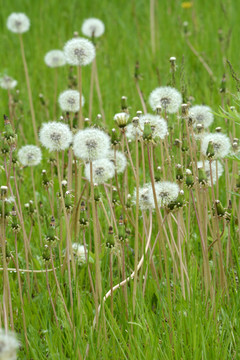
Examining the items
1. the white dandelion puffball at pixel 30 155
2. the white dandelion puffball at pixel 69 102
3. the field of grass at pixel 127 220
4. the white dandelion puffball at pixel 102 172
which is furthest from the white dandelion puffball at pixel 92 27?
the white dandelion puffball at pixel 102 172

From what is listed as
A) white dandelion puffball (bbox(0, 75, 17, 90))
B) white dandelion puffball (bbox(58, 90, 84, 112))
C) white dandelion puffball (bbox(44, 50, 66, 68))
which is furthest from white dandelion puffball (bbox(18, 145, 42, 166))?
white dandelion puffball (bbox(44, 50, 66, 68))

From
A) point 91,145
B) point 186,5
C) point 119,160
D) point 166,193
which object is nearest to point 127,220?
point 119,160

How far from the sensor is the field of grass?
1.87 m

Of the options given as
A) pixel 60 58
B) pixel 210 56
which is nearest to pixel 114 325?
pixel 60 58

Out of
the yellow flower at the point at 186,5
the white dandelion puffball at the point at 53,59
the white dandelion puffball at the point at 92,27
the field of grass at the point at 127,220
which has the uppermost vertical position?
the yellow flower at the point at 186,5

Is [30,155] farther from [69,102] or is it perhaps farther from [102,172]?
[102,172]

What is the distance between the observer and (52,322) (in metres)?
2.23

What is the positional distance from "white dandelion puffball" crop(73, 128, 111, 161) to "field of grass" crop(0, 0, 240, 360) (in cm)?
13

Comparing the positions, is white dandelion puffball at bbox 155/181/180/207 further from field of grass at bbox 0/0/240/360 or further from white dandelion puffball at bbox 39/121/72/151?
white dandelion puffball at bbox 39/121/72/151

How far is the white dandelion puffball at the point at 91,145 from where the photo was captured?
1.77 metres

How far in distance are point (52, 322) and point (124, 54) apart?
10.8 feet

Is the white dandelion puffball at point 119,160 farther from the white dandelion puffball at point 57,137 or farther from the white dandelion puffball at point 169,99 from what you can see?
the white dandelion puffball at point 57,137

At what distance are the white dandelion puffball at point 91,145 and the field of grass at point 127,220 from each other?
0.13 metres

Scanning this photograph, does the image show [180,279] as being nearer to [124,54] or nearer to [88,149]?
[88,149]
